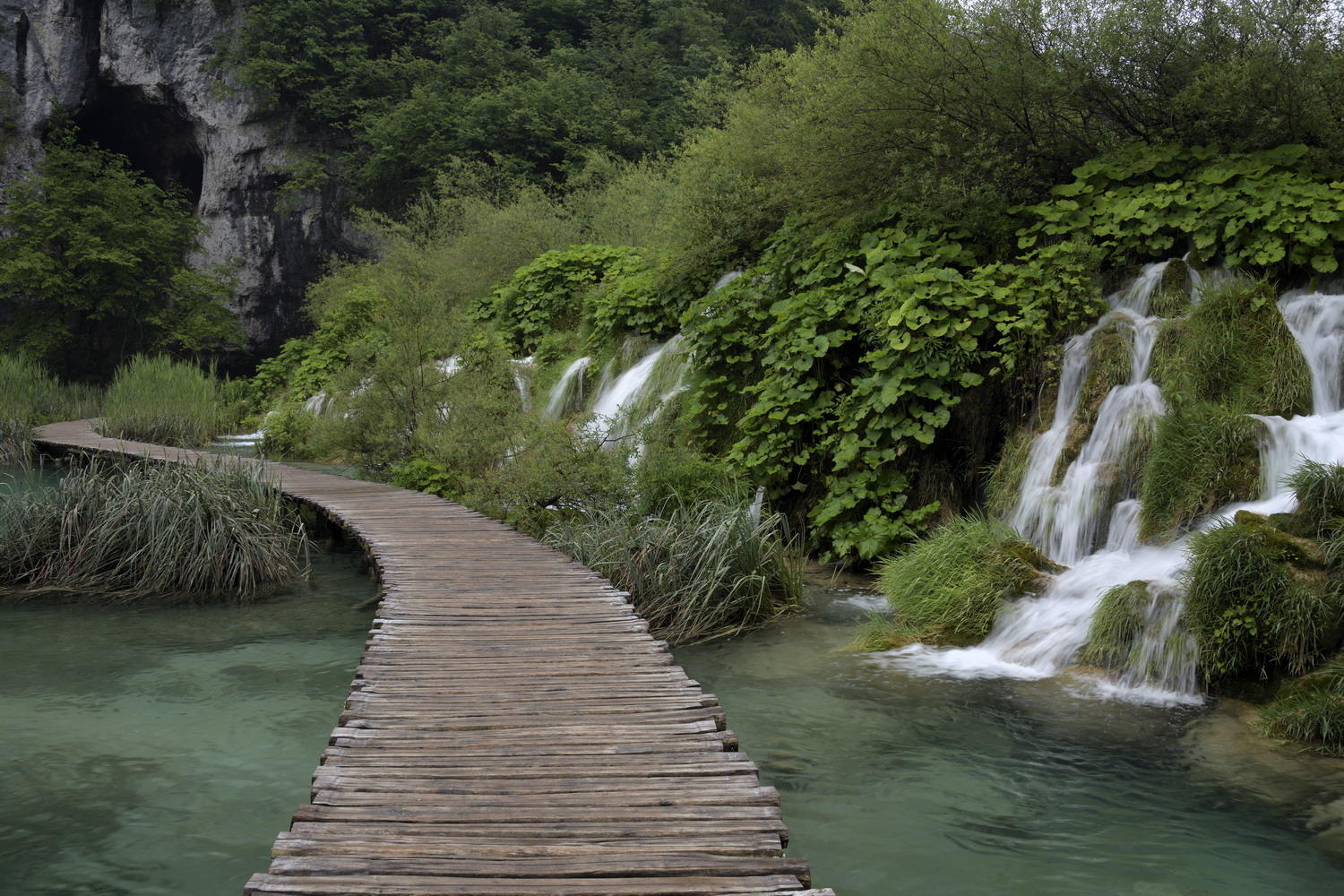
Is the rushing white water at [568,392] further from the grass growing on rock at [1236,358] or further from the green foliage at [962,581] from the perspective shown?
the grass growing on rock at [1236,358]

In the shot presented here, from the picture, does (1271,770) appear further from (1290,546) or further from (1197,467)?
(1197,467)

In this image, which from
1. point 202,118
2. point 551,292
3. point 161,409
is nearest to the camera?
point 551,292

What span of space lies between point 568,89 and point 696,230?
2225 centimetres

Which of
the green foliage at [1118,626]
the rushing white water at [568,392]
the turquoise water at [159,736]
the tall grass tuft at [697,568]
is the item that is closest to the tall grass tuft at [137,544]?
the turquoise water at [159,736]

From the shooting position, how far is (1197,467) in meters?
7.14

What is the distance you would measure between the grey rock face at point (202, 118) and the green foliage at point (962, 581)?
31.1 m

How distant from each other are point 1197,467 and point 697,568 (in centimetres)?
364

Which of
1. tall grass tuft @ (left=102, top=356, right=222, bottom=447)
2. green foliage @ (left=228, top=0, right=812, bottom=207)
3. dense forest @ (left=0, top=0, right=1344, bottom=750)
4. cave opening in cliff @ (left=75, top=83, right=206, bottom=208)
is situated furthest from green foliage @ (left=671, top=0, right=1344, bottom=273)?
cave opening in cliff @ (left=75, top=83, right=206, bottom=208)

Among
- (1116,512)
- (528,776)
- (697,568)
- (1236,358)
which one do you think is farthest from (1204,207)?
(528,776)

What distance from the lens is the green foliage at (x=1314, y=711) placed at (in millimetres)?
5078

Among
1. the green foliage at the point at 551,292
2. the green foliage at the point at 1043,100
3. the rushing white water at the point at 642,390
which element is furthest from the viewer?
the green foliage at the point at 551,292

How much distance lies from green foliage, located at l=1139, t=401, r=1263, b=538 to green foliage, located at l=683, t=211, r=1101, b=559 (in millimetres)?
1826

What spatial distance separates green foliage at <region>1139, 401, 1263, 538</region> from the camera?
701 cm

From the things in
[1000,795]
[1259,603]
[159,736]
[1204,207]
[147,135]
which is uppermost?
[147,135]
